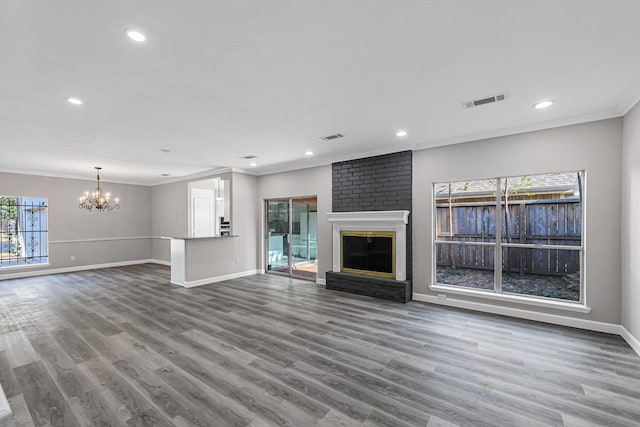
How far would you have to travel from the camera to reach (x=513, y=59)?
89.5 inches

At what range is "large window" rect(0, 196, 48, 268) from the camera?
6.98 metres

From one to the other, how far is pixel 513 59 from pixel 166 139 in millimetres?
4516

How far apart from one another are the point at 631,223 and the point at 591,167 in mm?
802

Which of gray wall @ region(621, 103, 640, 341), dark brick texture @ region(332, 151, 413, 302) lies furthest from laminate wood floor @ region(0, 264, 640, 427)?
dark brick texture @ region(332, 151, 413, 302)

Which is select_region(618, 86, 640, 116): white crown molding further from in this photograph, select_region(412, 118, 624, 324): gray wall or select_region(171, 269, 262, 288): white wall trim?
select_region(171, 269, 262, 288): white wall trim

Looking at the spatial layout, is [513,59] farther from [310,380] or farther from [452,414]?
[310,380]

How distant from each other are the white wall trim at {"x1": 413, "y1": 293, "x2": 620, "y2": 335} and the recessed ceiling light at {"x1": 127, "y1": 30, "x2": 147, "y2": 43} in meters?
4.83

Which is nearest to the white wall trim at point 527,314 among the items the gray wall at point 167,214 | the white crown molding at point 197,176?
the white crown molding at point 197,176

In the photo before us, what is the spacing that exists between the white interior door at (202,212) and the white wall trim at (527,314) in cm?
627

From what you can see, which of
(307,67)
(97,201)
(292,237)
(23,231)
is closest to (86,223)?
(97,201)

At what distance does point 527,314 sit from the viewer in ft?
12.9

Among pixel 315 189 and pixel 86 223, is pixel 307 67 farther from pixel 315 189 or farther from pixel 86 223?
pixel 86 223

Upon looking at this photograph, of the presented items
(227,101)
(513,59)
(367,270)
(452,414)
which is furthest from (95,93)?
(367,270)

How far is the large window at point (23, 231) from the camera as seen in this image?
22.9ft
